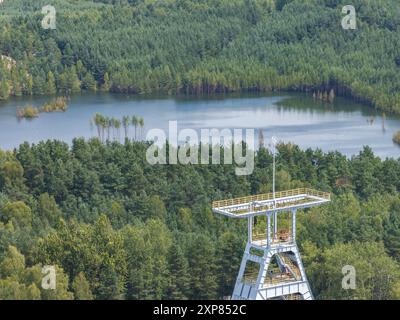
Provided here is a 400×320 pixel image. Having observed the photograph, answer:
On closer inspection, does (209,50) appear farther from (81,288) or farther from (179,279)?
(81,288)

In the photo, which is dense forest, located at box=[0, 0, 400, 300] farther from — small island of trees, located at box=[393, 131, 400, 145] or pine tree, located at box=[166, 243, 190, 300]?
small island of trees, located at box=[393, 131, 400, 145]

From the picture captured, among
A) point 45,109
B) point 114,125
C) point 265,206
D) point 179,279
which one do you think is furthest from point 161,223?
point 45,109

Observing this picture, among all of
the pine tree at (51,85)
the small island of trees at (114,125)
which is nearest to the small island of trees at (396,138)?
the small island of trees at (114,125)

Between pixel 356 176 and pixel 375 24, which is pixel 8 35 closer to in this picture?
pixel 375 24

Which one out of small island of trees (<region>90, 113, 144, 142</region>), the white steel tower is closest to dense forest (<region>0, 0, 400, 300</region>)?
small island of trees (<region>90, 113, 144, 142</region>)

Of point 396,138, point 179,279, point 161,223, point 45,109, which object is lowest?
point 396,138

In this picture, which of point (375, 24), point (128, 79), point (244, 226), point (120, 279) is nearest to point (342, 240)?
point (244, 226)
